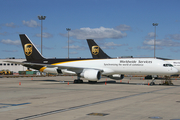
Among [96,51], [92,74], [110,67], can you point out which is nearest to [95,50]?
[96,51]

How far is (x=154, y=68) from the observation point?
3328 centimetres

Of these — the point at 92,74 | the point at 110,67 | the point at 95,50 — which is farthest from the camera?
the point at 95,50

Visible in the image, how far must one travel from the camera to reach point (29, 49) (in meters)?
44.6

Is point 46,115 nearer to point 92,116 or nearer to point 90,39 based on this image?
point 92,116

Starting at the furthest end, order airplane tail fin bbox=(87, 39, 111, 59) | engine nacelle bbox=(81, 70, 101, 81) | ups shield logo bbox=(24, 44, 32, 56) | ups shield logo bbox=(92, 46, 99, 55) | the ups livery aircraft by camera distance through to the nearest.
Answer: ups shield logo bbox=(92, 46, 99, 55) < airplane tail fin bbox=(87, 39, 111, 59) < ups shield logo bbox=(24, 44, 32, 56) < engine nacelle bbox=(81, 70, 101, 81) < the ups livery aircraft

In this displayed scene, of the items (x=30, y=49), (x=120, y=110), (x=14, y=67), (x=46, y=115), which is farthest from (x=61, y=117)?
(x=14, y=67)

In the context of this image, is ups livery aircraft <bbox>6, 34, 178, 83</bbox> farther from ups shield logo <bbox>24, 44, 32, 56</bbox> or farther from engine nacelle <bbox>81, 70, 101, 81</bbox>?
ups shield logo <bbox>24, 44, 32, 56</bbox>

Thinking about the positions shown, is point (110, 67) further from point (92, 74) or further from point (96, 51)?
point (96, 51)

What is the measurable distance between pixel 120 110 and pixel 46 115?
4251mm

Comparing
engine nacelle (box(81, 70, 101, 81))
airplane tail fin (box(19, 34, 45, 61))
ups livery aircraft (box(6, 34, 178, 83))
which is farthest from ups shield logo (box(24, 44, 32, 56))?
engine nacelle (box(81, 70, 101, 81))

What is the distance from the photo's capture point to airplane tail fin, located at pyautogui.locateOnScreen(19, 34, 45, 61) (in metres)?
44.7

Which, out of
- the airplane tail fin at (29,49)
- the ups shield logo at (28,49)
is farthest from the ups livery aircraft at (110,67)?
the ups shield logo at (28,49)

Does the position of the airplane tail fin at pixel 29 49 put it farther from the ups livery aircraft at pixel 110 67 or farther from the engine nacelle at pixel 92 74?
the engine nacelle at pixel 92 74

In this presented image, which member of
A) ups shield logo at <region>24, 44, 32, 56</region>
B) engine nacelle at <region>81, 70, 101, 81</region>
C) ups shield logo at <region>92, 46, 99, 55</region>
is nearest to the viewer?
engine nacelle at <region>81, 70, 101, 81</region>
